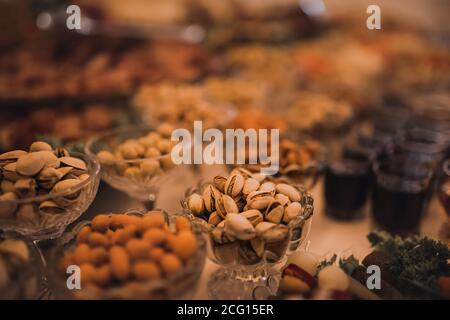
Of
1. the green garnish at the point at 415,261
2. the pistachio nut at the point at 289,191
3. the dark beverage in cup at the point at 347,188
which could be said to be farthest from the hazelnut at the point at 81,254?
the dark beverage in cup at the point at 347,188

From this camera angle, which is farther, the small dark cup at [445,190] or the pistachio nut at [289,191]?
the small dark cup at [445,190]

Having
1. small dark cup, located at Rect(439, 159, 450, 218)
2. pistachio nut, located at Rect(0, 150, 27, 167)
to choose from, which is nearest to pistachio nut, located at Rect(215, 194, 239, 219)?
pistachio nut, located at Rect(0, 150, 27, 167)

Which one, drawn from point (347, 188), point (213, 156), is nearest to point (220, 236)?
point (213, 156)

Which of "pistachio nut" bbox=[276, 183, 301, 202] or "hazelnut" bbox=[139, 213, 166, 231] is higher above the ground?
"pistachio nut" bbox=[276, 183, 301, 202]

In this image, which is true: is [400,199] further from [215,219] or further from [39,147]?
[39,147]

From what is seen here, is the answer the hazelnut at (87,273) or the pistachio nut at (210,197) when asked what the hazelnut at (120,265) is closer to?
the hazelnut at (87,273)

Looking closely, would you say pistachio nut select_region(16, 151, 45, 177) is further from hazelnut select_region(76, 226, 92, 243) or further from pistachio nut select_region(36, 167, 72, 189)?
hazelnut select_region(76, 226, 92, 243)
